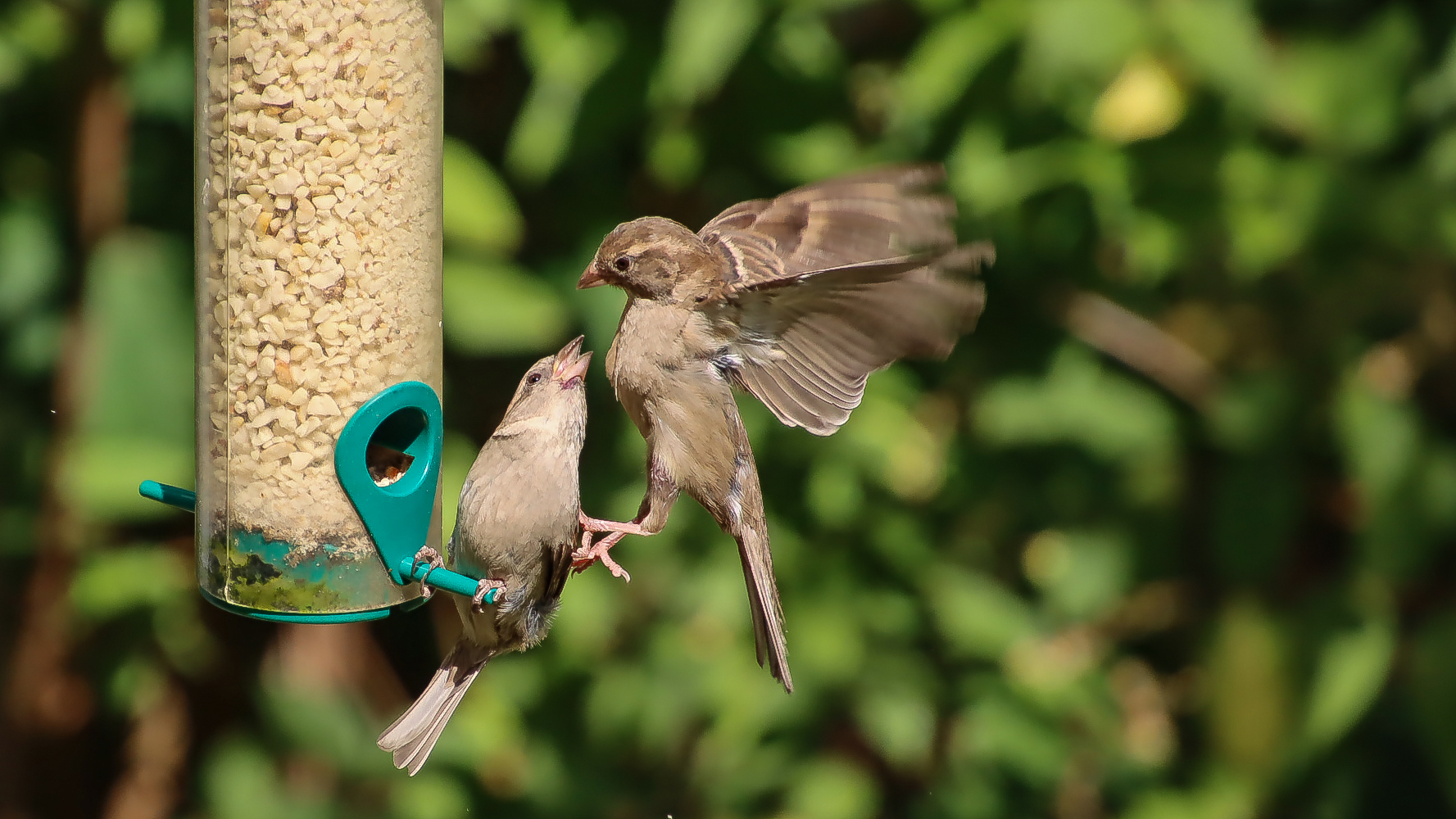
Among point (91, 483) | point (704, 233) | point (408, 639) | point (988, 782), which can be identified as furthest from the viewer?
point (408, 639)

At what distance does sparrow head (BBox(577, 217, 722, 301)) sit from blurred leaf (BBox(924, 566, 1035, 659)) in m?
1.31

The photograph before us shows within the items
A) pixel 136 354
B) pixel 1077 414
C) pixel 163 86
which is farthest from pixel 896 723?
pixel 163 86

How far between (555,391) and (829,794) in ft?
4.68

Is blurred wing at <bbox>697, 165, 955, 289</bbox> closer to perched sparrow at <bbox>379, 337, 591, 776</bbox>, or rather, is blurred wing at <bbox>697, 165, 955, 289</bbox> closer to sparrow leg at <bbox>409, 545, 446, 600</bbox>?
perched sparrow at <bbox>379, 337, 591, 776</bbox>

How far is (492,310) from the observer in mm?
3127

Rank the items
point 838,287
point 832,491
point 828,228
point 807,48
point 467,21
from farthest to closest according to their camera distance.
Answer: point 832,491, point 807,48, point 467,21, point 828,228, point 838,287

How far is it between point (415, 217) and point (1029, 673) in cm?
200

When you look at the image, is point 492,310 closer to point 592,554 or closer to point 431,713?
point 592,554

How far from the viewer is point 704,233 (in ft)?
9.34

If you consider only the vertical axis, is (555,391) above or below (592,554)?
above

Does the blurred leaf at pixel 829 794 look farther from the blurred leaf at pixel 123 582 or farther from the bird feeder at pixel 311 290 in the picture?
the blurred leaf at pixel 123 582

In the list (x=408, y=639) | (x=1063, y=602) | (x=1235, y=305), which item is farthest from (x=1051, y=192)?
(x=408, y=639)

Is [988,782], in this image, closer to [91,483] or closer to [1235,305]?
[1235,305]

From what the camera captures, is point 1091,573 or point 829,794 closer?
point 829,794
